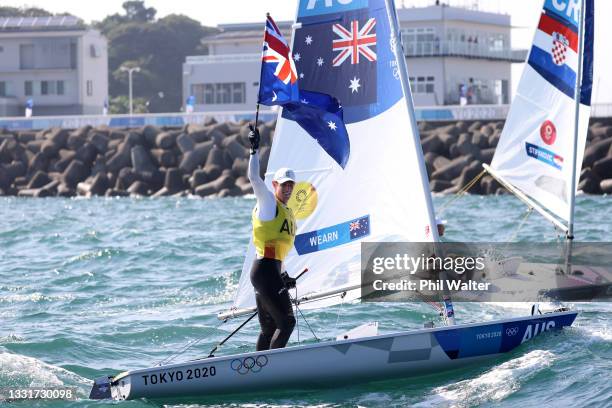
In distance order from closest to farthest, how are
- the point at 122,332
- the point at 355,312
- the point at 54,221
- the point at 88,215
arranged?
the point at 122,332, the point at 355,312, the point at 54,221, the point at 88,215

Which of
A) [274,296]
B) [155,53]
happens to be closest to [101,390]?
[274,296]

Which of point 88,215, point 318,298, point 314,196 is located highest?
point 314,196

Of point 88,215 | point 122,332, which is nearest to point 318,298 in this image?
point 122,332

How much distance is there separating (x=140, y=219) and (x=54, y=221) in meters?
2.15

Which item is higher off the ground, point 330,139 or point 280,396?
point 330,139

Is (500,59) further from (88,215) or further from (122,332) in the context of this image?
(122,332)

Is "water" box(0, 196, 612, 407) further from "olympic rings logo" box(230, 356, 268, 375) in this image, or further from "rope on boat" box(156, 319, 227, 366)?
"olympic rings logo" box(230, 356, 268, 375)

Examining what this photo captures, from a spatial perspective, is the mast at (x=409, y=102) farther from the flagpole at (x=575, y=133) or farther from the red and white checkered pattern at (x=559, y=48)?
the red and white checkered pattern at (x=559, y=48)

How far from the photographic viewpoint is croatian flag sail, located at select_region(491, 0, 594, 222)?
46.5 feet

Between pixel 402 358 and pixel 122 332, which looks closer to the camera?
pixel 402 358

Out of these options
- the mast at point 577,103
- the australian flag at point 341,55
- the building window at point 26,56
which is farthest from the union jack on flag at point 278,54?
the building window at point 26,56

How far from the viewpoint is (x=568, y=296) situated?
13.8m

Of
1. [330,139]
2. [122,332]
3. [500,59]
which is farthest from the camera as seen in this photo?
[500,59]

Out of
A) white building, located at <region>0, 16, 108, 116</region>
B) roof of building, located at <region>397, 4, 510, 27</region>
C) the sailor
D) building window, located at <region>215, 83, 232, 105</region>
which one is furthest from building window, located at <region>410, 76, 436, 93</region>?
the sailor
